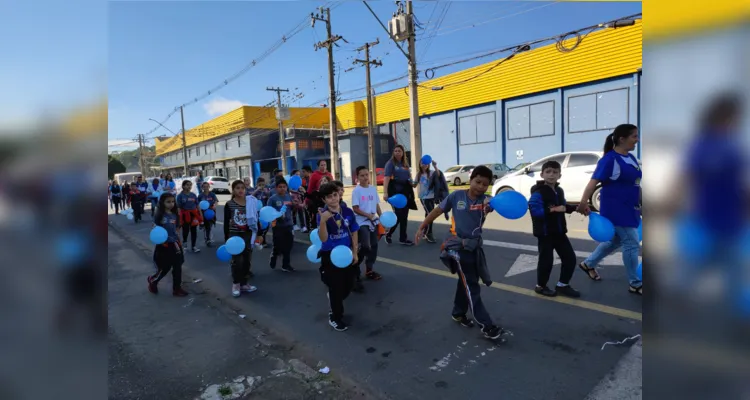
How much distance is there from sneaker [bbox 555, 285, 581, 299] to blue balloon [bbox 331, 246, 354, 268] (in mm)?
2292

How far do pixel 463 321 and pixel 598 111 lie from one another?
74.7 ft

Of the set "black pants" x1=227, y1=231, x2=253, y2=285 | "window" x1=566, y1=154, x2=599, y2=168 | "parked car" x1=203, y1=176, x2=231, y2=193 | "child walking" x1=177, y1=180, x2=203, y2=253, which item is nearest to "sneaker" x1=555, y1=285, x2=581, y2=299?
"black pants" x1=227, y1=231, x2=253, y2=285

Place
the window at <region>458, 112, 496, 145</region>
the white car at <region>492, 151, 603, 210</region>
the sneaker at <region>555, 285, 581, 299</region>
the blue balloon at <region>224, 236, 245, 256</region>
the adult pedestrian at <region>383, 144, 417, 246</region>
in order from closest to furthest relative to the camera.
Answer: the sneaker at <region>555, 285, 581, 299</region> < the blue balloon at <region>224, 236, 245, 256</region> < the adult pedestrian at <region>383, 144, 417, 246</region> < the white car at <region>492, 151, 603, 210</region> < the window at <region>458, 112, 496, 145</region>

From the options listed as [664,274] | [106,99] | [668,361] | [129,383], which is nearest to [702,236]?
[664,274]

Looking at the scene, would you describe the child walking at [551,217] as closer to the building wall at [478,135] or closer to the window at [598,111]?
the window at [598,111]

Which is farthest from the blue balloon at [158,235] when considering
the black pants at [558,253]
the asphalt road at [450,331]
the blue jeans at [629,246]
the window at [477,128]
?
the window at [477,128]

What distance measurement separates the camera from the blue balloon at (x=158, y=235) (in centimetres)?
496

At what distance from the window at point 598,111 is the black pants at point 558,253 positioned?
65.5ft

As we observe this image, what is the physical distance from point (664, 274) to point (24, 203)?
131cm

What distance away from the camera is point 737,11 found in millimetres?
699

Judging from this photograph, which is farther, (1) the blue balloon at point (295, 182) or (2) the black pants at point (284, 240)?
(1) the blue balloon at point (295, 182)

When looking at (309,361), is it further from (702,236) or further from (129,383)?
(702,236)

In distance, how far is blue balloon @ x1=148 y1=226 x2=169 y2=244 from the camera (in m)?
4.96

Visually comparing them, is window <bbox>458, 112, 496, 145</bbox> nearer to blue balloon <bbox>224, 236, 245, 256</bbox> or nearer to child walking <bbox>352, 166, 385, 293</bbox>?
child walking <bbox>352, 166, 385, 293</bbox>
